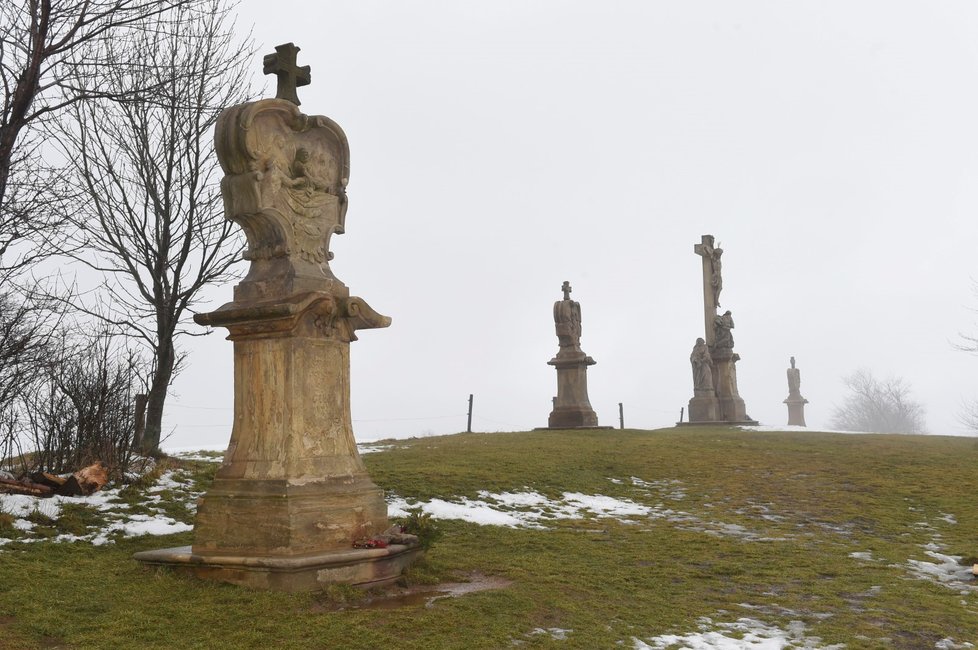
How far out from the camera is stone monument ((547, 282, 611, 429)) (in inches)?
847

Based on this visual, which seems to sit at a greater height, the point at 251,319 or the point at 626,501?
the point at 251,319

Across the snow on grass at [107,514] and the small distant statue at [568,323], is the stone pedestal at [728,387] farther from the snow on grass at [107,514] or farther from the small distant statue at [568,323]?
the snow on grass at [107,514]

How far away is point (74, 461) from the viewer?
396 inches

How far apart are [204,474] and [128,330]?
385 cm

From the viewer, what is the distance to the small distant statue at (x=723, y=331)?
2614 cm

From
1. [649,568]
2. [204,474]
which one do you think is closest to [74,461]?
[204,474]

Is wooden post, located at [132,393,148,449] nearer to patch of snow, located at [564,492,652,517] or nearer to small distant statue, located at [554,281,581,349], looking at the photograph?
patch of snow, located at [564,492,652,517]

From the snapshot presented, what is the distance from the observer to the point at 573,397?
853 inches

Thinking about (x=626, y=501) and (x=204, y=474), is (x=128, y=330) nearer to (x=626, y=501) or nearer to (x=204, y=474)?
(x=204, y=474)

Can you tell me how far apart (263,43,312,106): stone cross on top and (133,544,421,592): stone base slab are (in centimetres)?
397

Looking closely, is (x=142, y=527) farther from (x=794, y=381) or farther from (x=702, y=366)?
(x=794, y=381)

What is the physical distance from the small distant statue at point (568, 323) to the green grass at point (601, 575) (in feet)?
25.7

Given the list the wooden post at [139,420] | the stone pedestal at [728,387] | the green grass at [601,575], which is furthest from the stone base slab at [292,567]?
the stone pedestal at [728,387]

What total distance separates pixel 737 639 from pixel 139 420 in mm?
8589
